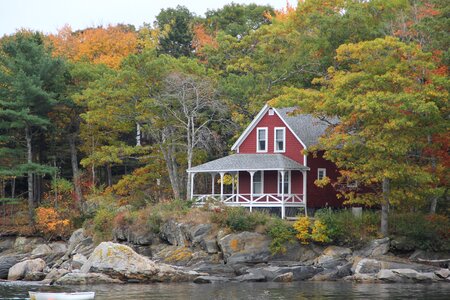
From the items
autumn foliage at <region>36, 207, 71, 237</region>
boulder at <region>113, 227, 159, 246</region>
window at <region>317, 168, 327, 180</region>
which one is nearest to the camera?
boulder at <region>113, 227, 159, 246</region>

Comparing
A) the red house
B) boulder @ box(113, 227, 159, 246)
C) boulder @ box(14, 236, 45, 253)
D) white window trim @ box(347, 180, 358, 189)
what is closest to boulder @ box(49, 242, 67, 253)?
boulder @ box(14, 236, 45, 253)

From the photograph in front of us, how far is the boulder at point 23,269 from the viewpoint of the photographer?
42834 mm

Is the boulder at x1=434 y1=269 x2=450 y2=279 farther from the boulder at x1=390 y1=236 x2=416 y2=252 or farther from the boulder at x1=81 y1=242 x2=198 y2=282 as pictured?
the boulder at x1=81 y1=242 x2=198 y2=282

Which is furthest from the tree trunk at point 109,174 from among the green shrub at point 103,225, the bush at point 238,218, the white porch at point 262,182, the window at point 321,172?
the bush at point 238,218

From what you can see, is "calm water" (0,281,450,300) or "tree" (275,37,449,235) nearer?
"calm water" (0,281,450,300)

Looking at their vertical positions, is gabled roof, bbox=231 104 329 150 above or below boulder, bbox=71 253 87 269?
above

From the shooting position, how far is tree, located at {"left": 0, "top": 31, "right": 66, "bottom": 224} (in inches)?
2158

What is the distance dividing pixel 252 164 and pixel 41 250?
1471 cm

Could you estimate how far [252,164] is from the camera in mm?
49062

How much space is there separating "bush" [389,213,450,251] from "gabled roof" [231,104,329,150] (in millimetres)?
8409

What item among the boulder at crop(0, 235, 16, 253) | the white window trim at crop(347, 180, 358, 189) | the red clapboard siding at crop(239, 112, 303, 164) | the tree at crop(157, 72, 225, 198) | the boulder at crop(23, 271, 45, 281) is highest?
the tree at crop(157, 72, 225, 198)

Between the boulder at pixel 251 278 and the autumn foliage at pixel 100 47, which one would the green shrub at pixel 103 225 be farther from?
the autumn foliage at pixel 100 47

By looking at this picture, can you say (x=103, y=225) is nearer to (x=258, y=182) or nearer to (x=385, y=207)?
(x=258, y=182)

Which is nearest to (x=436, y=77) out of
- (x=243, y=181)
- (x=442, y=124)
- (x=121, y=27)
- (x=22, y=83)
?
(x=442, y=124)
